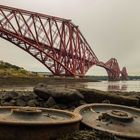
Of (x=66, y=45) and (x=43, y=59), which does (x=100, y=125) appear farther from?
(x=66, y=45)

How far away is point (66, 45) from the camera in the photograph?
319 feet

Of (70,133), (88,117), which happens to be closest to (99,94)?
(88,117)

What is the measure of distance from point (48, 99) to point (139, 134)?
5.89 metres

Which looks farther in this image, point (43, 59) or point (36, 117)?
point (43, 59)

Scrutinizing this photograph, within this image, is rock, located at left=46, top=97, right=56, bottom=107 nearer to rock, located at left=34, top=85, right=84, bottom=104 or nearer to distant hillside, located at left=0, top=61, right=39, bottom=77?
rock, located at left=34, top=85, right=84, bottom=104

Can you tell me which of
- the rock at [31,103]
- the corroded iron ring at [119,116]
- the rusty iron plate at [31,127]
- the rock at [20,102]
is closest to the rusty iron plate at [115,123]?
the corroded iron ring at [119,116]

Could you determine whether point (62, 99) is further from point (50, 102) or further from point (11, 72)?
point (11, 72)

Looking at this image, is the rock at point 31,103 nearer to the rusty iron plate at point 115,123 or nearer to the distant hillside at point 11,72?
the rusty iron plate at point 115,123

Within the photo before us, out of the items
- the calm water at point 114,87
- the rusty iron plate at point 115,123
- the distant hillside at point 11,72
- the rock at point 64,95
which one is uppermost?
the distant hillside at point 11,72

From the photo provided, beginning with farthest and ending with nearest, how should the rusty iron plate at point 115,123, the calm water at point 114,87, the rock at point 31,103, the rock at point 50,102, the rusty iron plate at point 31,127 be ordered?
the calm water at point 114,87
the rock at point 31,103
the rock at point 50,102
the rusty iron plate at point 115,123
the rusty iron plate at point 31,127

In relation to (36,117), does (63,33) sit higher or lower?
higher

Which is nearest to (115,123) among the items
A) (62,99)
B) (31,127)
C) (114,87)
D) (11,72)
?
(31,127)

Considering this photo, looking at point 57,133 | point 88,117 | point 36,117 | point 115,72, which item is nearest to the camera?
point 57,133

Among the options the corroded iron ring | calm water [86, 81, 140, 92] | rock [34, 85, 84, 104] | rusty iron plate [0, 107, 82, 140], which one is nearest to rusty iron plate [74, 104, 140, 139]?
the corroded iron ring
